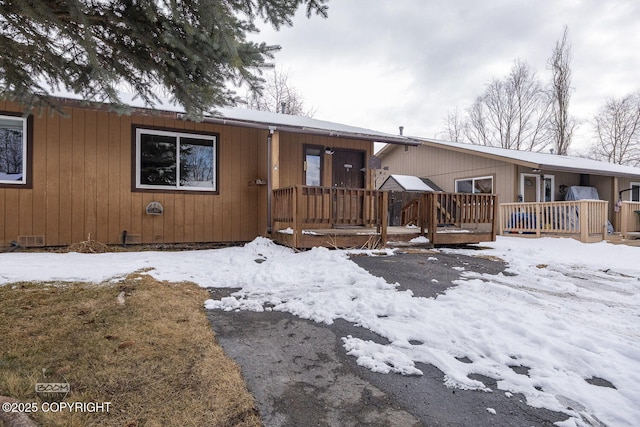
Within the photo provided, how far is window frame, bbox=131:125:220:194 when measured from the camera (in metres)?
6.64

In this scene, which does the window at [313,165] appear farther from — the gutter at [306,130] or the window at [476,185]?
the window at [476,185]

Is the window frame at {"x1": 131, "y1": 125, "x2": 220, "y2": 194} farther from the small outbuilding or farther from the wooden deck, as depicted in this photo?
the small outbuilding

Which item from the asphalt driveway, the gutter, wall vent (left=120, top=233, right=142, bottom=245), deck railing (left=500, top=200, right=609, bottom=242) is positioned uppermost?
the gutter

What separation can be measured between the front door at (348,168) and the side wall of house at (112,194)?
1.99 meters

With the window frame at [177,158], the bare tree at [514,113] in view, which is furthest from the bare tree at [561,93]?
the window frame at [177,158]

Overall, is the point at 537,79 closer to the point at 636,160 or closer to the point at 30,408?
the point at 636,160

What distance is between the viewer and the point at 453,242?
282 inches

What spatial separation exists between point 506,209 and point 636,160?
834 inches

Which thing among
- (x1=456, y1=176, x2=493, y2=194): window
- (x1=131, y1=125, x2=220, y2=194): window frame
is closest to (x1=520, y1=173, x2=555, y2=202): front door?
(x1=456, y1=176, x2=493, y2=194): window

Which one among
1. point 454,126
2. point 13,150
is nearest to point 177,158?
point 13,150

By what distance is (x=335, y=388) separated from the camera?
176 cm

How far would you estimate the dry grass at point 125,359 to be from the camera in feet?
4.84

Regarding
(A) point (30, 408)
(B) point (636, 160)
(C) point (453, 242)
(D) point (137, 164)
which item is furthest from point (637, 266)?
(B) point (636, 160)

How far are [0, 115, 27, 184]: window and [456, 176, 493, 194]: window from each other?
1375cm
